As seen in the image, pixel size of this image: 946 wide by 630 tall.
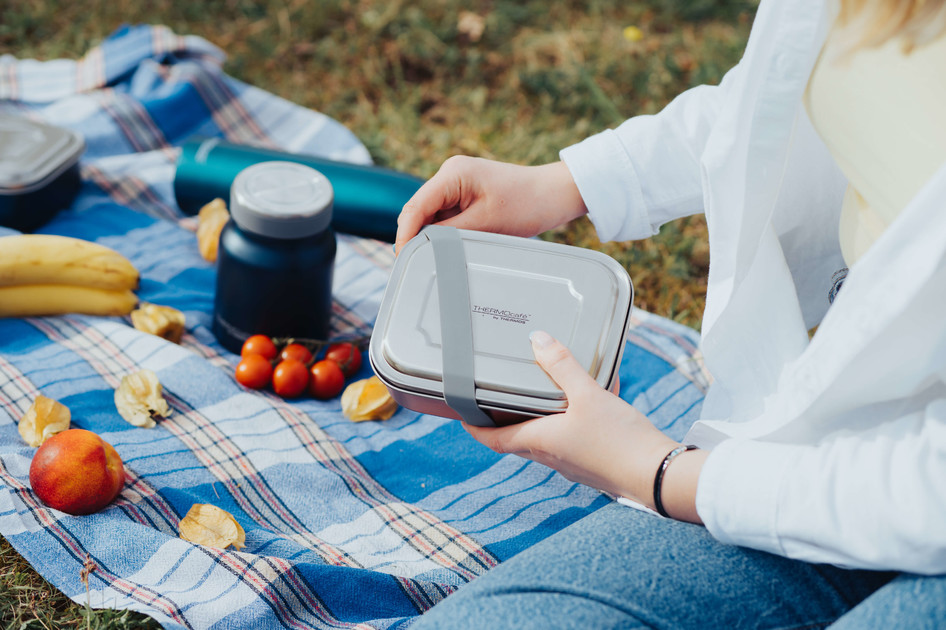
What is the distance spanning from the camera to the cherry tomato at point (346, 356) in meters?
1.60

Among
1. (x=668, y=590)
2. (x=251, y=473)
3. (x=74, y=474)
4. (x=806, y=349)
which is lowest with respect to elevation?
(x=251, y=473)

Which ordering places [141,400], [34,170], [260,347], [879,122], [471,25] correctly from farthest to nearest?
[471,25] < [34,170] < [260,347] < [141,400] < [879,122]

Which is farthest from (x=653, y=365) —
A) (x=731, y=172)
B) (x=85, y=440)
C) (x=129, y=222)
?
(x=129, y=222)

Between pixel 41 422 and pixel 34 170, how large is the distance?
705mm

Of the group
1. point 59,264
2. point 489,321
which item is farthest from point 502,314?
point 59,264

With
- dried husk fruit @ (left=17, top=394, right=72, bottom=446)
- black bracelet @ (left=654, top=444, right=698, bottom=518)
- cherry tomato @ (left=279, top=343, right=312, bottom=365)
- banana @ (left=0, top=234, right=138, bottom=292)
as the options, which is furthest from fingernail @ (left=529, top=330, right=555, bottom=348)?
banana @ (left=0, top=234, right=138, bottom=292)

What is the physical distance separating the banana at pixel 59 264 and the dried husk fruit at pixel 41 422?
32 cm

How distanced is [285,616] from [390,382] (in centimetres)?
36

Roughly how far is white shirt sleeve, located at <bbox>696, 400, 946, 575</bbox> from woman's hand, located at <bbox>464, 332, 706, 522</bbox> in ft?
0.16

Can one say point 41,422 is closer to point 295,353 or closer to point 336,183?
point 295,353

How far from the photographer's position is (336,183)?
6.16 feet

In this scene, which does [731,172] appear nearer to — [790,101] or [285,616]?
[790,101]

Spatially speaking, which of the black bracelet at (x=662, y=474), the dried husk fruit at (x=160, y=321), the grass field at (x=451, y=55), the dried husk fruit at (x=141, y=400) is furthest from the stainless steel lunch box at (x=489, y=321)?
the grass field at (x=451, y=55)

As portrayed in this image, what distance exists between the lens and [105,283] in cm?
165
